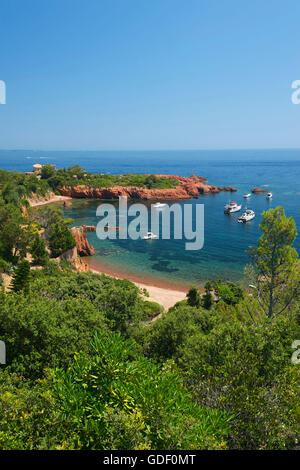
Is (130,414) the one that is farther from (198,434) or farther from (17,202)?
(17,202)

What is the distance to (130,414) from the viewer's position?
7062mm

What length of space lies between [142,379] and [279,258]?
15.4 meters

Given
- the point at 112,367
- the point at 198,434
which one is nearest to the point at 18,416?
the point at 112,367

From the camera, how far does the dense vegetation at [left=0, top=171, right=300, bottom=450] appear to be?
275 inches

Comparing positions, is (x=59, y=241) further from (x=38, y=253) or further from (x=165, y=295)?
(x=165, y=295)

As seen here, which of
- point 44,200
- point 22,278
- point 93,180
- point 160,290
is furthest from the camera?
point 93,180

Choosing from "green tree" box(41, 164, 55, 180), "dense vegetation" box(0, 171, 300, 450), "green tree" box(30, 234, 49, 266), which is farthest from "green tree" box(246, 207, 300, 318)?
"green tree" box(41, 164, 55, 180)

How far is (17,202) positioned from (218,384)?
186 feet

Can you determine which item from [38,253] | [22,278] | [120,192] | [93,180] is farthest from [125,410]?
[93,180]

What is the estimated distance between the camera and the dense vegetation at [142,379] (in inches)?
275

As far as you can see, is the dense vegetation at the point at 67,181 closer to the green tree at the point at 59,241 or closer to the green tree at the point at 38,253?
the green tree at the point at 59,241

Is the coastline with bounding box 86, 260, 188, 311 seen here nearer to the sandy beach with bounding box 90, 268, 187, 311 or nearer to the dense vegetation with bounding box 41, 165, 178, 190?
the sandy beach with bounding box 90, 268, 187, 311

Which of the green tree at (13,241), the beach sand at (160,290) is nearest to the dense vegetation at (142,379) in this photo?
the beach sand at (160,290)

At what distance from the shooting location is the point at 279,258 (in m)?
20.4
